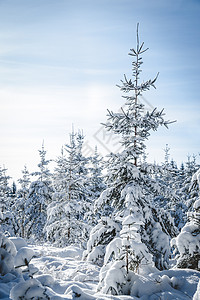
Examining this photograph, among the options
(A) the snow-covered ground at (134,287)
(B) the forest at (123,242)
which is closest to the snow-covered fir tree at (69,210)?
(B) the forest at (123,242)

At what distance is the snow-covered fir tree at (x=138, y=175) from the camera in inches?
303

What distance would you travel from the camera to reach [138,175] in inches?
304

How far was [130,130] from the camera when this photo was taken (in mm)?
8547

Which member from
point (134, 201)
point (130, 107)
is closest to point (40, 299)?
point (134, 201)

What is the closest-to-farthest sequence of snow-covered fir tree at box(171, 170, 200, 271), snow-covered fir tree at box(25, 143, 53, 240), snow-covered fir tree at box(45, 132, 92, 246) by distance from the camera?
1. snow-covered fir tree at box(171, 170, 200, 271)
2. snow-covered fir tree at box(45, 132, 92, 246)
3. snow-covered fir tree at box(25, 143, 53, 240)

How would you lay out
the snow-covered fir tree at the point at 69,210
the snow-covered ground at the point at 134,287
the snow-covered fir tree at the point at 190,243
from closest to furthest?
the snow-covered ground at the point at 134,287, the snow-covered fir tree at the point at 190,243, the snow-covered fir tree at the point at 69,210

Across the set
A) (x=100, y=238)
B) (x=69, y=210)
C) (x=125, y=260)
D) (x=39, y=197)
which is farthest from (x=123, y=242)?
(x=39, y=197)

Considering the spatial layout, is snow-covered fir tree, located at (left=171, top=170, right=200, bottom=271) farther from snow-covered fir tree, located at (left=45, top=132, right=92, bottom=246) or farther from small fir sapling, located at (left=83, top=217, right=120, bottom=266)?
snow-covered fir tree, located at (left=45, top=132, right=92, bottom=246)

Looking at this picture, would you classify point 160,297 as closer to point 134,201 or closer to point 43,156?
point 134,201

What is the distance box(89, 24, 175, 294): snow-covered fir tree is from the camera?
25.3ft

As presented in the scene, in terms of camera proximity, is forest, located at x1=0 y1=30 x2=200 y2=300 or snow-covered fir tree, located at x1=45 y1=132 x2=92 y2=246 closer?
forest, located at x1=0 y1=30 x2=200 y2=300

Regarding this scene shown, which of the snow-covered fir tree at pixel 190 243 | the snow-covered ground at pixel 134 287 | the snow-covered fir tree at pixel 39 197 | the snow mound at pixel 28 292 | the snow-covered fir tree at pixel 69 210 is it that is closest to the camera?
the snow mound at pixel 28 292

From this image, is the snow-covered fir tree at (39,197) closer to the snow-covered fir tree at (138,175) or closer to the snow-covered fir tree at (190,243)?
the snow-covered fir tree at (138,175)

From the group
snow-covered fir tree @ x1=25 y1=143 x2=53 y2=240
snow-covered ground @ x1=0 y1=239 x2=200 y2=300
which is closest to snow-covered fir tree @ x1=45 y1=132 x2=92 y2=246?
snow-covered fir tree @ x1=25 y1=143 x2=53 y2=240
